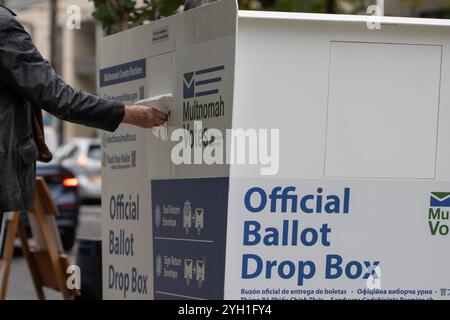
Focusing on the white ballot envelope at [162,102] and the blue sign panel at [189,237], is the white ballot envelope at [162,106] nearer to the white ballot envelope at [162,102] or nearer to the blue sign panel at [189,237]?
the white ballot envelope at [162,102]

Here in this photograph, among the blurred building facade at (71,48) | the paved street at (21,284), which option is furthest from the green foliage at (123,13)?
the blurred building facade at (71,48)

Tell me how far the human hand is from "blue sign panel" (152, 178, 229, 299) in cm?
28

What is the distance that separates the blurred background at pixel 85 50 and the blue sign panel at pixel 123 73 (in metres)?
0.38

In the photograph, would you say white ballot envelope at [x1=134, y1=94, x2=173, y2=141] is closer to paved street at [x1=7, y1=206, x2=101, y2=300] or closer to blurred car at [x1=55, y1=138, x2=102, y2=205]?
paved street at [x1=7, y1=206, x2=101, y2=300]

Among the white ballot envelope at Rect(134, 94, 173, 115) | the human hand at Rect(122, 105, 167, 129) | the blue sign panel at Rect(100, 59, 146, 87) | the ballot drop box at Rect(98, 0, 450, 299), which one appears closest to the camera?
the ballot drop box at Rect(98, 0, 450, 299)

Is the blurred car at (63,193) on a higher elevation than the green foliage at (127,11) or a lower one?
lower

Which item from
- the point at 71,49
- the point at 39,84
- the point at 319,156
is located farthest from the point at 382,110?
the point at 71,49

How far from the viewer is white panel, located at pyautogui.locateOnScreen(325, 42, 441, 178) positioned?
14.4 feet

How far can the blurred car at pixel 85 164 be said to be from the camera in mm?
26391

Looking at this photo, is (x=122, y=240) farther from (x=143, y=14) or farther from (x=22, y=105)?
(x=143, y=14)

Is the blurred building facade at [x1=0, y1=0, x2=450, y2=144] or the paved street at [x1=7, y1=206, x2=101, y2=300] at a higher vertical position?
the blurred building facade at [x1=0, y1=0, x2=450, y2=144]

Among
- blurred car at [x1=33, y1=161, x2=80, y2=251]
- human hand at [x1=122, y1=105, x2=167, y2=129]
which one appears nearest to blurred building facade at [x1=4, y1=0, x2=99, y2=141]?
blurred car at [x1=33, y1=161, x2=80, y2=251]
